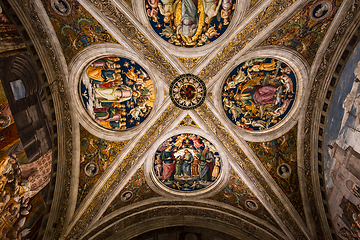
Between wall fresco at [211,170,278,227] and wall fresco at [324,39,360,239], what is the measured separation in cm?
221

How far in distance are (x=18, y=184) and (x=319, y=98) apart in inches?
366

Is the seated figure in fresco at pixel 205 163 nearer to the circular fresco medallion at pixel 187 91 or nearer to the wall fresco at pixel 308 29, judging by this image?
the circular fresco medallion at pixel 187 91

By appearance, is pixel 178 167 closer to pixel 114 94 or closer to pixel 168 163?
pixel 168 163

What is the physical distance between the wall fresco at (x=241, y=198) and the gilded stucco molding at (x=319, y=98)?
1602 millimetres

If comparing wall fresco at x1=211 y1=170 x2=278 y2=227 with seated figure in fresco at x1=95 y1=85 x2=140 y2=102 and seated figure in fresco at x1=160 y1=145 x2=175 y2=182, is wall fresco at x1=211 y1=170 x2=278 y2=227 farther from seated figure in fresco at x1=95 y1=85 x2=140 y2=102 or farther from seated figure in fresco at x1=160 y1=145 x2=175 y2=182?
seated figure in fresco at x1=95 y1=85 x2=140 y2=102

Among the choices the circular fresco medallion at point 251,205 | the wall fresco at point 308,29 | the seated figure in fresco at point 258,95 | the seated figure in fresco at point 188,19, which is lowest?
the circular fresco medallion at point 251,205

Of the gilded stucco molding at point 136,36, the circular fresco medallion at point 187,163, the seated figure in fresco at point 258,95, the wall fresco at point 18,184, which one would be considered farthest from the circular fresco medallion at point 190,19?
the wall fresco at point 18,184

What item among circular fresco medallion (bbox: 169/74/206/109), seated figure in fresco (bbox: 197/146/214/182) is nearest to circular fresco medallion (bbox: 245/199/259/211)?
seated figure in fresco (bbox: 197/146/214/182)

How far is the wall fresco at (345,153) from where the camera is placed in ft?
17.5

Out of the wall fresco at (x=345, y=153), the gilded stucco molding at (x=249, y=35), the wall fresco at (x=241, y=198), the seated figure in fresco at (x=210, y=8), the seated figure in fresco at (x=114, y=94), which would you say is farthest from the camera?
the wall fresco at (x=241, y=198)

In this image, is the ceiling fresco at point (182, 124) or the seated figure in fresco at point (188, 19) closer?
the ceiling fresco at point (182, 124)

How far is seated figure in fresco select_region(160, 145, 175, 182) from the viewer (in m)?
8.34

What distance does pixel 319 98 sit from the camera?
256 inches

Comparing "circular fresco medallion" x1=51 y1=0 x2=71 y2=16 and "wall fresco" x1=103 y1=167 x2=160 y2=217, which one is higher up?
"circular fresco medallion" x1=51 y1=0 x2=71 y2=16
